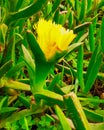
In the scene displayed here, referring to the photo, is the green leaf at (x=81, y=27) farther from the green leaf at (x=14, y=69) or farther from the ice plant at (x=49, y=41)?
the ice plant at (x=49, y=41)

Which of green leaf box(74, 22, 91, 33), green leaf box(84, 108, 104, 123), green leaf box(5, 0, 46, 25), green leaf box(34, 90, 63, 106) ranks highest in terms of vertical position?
green leaf box(5, 0, 46, 25)

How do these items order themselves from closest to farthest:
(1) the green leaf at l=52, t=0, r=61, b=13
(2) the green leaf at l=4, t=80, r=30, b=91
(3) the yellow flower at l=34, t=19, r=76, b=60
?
1. (3) the yellow flower at l=34, t=19, r=76, b=60
2. (2) the green leaf at l=4, t=80, r=30, b=91
3. (1) the green leaf at l=52, t=0, r=61, b=13

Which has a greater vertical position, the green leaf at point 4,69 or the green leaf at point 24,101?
the green leaf at point 4,69

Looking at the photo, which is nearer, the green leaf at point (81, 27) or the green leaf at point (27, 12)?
the green leaf at point (27, 12)

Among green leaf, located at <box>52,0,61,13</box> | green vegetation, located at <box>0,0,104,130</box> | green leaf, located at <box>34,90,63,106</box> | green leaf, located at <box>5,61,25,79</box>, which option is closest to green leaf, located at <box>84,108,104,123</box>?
green vegetation, located at <box>0,0,104,130</box>

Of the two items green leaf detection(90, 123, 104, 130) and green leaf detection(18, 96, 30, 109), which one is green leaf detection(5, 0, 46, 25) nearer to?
green leaf detection(18, 96, 30, 109)

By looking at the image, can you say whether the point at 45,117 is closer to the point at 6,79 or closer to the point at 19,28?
the point at 6,79

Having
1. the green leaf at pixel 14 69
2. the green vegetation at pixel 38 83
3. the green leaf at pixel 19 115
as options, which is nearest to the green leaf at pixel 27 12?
the green vegetation at pixel 38 83

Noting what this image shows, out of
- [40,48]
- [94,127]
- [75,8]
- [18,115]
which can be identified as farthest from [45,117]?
[75,8]

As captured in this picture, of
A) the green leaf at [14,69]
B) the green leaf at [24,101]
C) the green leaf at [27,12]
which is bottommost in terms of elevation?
the green leaf at [24,101]
